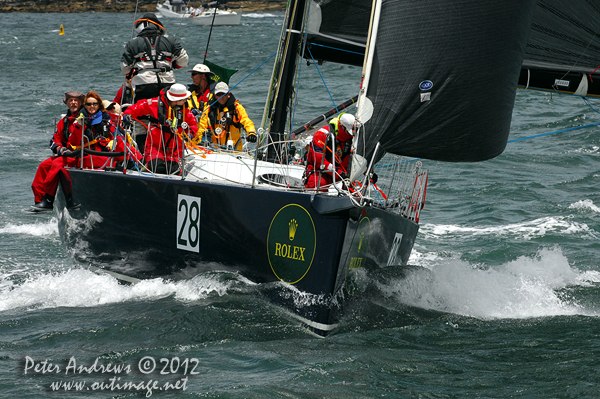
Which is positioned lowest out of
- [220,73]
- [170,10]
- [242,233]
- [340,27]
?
[242,233]

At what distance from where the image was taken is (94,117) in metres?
6.96

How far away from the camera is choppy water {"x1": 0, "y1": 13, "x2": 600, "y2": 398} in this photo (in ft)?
15.3

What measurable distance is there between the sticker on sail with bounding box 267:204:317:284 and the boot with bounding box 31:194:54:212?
2858mm

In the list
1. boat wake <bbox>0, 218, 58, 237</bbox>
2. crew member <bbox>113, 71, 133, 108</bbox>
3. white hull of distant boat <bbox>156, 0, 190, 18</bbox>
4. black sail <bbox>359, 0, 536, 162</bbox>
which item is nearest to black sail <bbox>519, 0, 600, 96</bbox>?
Answer: black sail <bbox>359, 0, 536, 162</bbox>

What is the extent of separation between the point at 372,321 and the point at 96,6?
2623 inches

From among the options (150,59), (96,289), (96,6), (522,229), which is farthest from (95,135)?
(96,6)

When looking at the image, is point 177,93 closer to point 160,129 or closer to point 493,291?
point 160,129

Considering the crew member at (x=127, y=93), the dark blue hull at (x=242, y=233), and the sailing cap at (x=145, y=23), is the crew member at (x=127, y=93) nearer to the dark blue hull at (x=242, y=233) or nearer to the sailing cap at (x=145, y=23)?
the sailing cap at (x=145, y=23)

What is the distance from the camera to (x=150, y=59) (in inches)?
318

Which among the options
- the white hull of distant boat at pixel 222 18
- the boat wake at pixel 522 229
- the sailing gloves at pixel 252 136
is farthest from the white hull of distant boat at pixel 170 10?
the sailing gloves at pixel 252 136

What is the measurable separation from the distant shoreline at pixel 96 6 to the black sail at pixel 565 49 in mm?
61388

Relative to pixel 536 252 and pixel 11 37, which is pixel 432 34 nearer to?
pixel 536 252

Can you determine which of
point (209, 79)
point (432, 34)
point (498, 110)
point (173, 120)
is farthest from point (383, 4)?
point (209, 79)

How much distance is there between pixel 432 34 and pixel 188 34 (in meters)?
39.3
